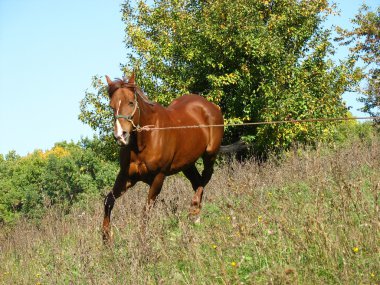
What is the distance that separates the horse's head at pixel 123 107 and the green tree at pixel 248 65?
30.5ft

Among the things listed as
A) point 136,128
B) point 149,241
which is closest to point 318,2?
point 136,128

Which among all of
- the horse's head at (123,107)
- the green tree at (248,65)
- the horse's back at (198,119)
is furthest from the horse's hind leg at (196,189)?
the green tree at (248,65)

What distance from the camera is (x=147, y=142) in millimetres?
6664

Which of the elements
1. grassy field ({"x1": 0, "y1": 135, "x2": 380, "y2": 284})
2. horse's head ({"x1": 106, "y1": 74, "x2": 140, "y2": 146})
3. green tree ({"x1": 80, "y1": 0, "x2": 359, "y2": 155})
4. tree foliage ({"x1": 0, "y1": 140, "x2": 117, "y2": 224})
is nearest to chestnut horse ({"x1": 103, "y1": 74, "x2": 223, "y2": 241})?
horse's head ({"x1": 106, "y1": 74, "x2": 140, "y2": 146})

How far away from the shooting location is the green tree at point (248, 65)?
15.7 meters

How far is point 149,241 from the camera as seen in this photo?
180 inches

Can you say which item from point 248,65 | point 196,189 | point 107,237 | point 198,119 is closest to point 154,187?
point 107,237

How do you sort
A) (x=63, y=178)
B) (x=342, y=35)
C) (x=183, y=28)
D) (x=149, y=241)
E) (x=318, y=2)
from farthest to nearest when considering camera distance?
(x=342, y=35) → (x=63, y=178) → (x=318, y=2) → (x=183, y=28) → (x=149, y=241)

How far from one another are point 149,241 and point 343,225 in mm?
1853

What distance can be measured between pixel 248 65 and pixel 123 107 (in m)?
10.7

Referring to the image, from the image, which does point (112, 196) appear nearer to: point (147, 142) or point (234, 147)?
point (147, 142)

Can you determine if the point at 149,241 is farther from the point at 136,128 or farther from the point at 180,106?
the point at 180,106

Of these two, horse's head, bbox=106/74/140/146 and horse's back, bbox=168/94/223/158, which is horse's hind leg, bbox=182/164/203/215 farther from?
horse's head, bbox=106/74/140/146

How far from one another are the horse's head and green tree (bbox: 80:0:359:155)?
9.30m
